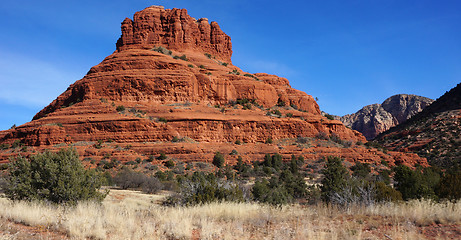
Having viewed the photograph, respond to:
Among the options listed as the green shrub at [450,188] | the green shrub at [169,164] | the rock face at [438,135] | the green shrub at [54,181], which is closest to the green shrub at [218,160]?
the green shrub at [169,164]

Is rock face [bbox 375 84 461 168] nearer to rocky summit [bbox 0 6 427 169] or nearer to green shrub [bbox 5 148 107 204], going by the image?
rocky summit [bbox 0 6 427 169]

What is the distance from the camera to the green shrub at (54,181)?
34.8ft

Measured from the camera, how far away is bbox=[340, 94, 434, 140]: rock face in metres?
128

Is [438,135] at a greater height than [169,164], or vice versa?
[438,135]

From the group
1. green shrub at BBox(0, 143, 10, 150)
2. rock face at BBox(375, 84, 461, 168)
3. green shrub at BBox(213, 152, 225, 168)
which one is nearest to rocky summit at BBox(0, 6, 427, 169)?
green shrub at BBox(0, 143, 10, 150)

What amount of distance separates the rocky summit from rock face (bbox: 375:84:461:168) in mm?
9233

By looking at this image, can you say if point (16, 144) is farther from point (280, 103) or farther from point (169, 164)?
point (280, 103)

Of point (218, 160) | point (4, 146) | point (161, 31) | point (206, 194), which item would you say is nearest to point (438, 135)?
point (218, 160)

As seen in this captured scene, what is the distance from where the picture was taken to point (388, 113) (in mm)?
133625

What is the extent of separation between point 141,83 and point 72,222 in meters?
41.9

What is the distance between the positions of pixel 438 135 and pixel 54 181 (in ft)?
219

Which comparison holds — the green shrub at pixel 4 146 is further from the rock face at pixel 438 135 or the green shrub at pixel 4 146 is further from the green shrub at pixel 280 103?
the rock face at pixel 438 135

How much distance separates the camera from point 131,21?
63.2 meters

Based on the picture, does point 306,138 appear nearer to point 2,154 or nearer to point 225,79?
point 225,79
